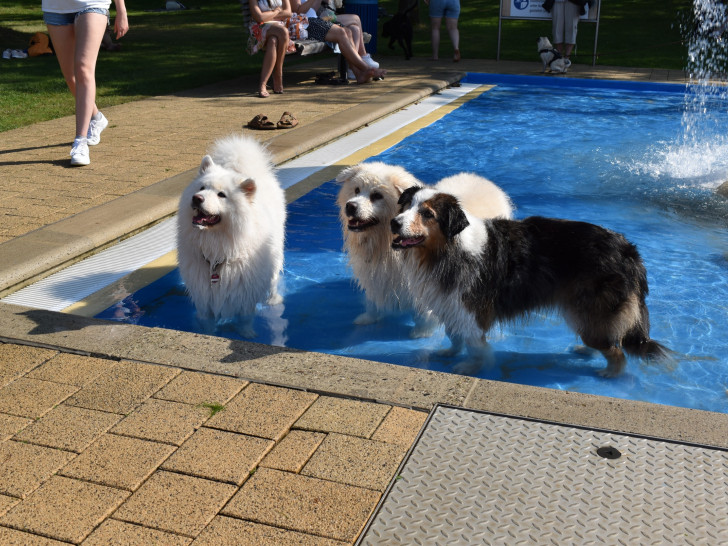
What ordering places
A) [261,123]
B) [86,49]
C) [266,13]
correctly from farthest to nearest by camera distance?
[266,13] < [261,123] < [86,49]

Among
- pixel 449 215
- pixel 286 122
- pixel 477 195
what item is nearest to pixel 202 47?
pixel 286 122

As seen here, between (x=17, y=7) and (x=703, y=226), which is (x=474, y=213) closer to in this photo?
(x=703, y=226)

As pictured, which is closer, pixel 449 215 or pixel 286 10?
pixel 449 215

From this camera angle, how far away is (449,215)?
4.12 metres

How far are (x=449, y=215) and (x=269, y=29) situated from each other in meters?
8.52

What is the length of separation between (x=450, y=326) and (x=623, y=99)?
10.2 metres

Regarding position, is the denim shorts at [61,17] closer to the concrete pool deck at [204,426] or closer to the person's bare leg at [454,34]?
the concrete pool deck at [204,426]

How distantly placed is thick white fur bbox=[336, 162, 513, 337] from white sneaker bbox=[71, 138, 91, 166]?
4.02 m

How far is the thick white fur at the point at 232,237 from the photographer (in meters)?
4.78

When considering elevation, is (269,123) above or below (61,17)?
below

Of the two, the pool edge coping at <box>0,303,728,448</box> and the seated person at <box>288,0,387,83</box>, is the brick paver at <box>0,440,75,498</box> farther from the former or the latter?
the seated person at <box>288,0,387,83</box>

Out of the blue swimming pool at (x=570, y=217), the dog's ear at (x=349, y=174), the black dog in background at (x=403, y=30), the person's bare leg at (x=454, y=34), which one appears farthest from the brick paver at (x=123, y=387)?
the black dog in background at (x=403, y=30)

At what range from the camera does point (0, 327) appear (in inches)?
169

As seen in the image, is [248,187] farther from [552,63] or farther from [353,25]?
[552,63]
